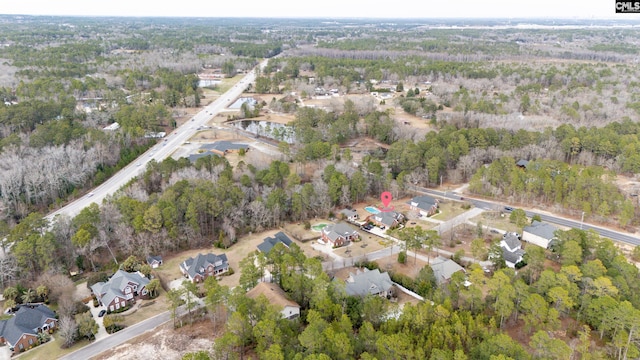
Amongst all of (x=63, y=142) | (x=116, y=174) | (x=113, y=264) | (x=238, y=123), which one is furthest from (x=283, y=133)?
(x=113, y=264)

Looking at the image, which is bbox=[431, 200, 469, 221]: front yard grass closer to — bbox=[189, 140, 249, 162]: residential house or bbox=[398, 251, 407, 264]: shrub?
bbox=[398, 251, 407, 264]: shrub

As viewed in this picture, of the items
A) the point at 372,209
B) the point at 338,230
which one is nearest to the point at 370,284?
the point at 338,230

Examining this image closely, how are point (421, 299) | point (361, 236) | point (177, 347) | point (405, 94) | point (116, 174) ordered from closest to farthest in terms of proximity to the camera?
point (177, 347)
point (421, 299)
point (361, 236)
point (116, 174)
point (405, 94)

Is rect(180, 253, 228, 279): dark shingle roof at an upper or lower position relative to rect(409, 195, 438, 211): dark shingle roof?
lower

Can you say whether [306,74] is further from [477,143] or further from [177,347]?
[177,347]

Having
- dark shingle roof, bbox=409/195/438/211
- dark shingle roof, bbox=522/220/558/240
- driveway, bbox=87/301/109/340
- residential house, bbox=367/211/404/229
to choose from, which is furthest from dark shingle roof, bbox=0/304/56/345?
dark shingle roof, bbox=522/220/558/240

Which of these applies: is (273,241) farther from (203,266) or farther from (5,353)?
(5,353)

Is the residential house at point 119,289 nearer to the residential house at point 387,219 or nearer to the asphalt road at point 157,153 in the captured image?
the asphalt road at point 157,153
